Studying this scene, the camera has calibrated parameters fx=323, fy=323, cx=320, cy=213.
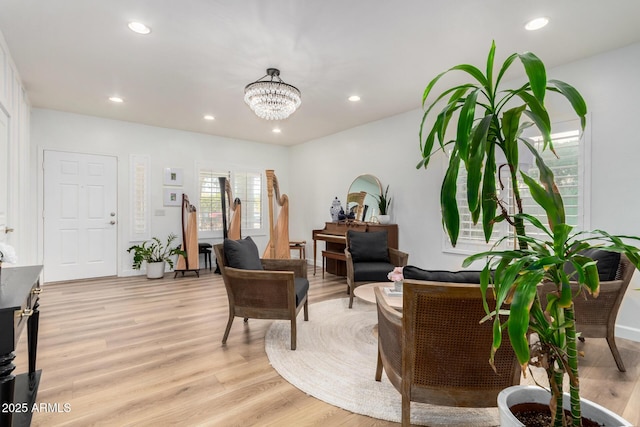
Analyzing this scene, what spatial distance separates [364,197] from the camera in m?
5.48

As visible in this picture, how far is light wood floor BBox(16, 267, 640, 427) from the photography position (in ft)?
5.98

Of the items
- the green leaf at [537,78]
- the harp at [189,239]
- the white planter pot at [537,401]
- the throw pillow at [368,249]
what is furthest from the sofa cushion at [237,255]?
the harp at [189,239]

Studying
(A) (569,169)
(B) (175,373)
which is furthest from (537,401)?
(A) (569,169)

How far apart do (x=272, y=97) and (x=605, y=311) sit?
3.27 metres

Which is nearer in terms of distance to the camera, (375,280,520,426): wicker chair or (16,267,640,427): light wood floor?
(375,280,520,426): wicker chair

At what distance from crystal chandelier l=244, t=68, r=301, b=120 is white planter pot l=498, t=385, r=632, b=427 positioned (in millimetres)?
2926

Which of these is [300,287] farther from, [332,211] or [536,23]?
[536,23]

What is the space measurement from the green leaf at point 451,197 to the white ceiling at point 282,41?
1778mm

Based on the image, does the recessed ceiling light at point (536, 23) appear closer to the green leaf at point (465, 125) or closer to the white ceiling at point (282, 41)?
the white ceiling at point (282, 41)

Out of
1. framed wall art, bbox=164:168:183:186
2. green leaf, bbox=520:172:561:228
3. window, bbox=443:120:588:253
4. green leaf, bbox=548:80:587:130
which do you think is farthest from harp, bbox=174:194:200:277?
green leaf, bbox=548:80:587:130

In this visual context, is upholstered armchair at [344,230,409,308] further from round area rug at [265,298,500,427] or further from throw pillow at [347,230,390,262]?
round area rug at [265,298,500,427]

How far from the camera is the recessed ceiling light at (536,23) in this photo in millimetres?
2520

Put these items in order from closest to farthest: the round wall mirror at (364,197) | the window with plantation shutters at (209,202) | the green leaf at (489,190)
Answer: the green leaf at (489,190)
the round wall mirror at (364,197)
the window with plantation shutters at (209,202)

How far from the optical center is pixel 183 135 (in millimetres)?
6090
